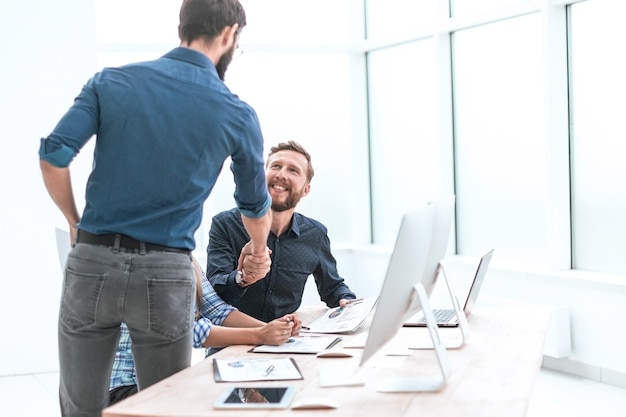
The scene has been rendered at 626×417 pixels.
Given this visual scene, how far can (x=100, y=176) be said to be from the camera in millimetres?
2273

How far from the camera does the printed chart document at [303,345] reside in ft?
8.69

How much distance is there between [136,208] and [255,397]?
0.56 m

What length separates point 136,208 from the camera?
7.43ft

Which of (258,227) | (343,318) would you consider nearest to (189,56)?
(258,227)

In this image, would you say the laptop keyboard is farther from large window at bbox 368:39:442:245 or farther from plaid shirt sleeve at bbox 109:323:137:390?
large window at bbox 368:39:442:245

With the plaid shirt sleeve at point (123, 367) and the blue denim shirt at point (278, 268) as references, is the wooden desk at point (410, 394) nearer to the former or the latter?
the plaid shirt sleeve at point (123, 367)

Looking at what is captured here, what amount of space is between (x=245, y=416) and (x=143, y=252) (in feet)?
1.77

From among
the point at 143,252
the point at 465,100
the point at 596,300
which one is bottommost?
the point at 596,300

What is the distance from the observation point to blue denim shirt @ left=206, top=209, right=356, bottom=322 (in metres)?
3.52

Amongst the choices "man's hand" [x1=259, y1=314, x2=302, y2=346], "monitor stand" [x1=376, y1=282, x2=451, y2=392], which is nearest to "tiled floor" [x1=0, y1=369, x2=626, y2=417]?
"man's hand" [x1=259, y1=314, x2=302, y2=346]

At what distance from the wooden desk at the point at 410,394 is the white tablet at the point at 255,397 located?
0.08 feet

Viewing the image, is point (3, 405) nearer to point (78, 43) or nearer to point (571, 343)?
point (78, 43)

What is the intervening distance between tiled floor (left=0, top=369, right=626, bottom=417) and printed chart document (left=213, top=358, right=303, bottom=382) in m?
2.34

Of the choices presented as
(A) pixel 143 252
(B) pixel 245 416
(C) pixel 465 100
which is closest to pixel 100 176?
(A) pixel 143 252
